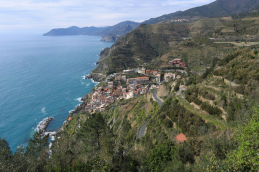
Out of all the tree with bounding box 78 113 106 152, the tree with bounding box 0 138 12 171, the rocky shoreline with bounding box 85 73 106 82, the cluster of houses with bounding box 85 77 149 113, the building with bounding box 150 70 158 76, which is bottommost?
the cluster of houses with bounding box 85 77 149 113

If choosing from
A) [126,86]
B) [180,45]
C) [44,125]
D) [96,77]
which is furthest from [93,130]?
[180,45]

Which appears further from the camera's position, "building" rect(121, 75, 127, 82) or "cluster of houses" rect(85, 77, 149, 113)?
"building" rect(121, 75, 127, 82)

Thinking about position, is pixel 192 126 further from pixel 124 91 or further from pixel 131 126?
pixel 124 91

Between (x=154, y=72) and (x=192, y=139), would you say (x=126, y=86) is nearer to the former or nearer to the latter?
(x=154, y=72)

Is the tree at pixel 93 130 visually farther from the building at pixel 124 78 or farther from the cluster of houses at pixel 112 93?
the building at pixel 124 78

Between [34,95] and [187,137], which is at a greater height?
[187,137]

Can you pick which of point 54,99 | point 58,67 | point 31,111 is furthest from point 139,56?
point 31,111

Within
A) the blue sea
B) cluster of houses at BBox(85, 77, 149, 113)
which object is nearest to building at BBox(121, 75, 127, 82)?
cluster of houses at BBox(85, 77, 149, 113)

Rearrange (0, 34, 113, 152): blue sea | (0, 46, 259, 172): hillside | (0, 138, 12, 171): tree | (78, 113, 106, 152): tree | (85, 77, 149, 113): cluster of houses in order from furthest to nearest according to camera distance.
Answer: (85, 77, 149, 113): cluster of houses
(0, 34, 113, 152): blue sea
(78, 113, 106, 152): tree
(0, 138, 12, 171): tree
(0, 46, 259, 172): hillside

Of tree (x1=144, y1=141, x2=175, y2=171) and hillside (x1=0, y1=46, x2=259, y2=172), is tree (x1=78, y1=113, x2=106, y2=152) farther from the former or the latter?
tree (x1=144, y1=141, x2=175, y2=171)
